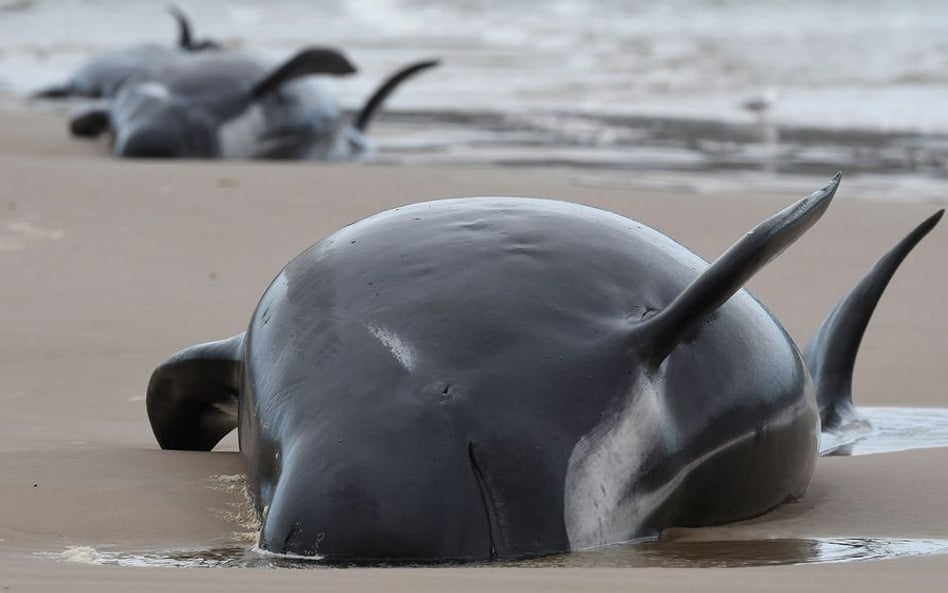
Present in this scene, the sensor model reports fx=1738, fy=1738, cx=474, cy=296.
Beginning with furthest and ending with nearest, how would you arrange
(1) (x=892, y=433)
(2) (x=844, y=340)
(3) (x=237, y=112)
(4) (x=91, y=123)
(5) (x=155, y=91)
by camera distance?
Result: (4) (x=91, y=123), (5) (x=155, y=91), (3) (x=237, y=112), (1) (x=892, y=433), (2) (x=844, y=340)

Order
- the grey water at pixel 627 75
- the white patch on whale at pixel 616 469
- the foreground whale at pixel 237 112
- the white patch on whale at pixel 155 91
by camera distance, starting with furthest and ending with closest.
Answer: the white patch on whale at pixel 155 91 < the grey water at pixel 627 75 < the foreground whale at pixel 237 112 < the white patch on whale at pixel 616 469

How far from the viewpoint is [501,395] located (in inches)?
103

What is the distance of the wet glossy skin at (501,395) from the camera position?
99.4 inches

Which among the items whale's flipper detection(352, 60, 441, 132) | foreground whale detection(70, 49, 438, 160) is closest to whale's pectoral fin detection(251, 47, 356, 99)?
foreground whale detection(70, 49, 438, 160)

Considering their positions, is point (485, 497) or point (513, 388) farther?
point (513, 388)

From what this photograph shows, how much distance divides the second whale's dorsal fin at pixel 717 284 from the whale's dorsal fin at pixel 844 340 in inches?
40.7

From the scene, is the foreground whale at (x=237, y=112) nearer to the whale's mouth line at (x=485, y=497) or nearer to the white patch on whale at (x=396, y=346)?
the white patch on whale at (x=396, y=346)

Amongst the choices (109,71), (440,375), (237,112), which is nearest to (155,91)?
(237,112)

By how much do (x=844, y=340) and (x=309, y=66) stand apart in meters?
6.61

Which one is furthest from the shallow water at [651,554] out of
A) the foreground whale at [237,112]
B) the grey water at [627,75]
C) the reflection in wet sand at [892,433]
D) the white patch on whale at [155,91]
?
the white patch on whale at [155,91]

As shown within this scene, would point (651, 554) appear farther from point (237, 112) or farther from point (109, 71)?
point (109, 71)

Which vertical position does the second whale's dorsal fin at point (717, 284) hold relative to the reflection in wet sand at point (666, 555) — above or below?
above

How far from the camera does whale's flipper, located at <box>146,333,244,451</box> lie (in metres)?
3.38

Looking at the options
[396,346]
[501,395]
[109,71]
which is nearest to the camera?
[501,395]
